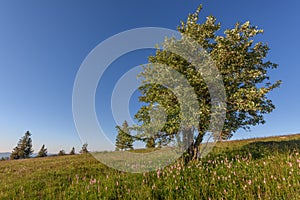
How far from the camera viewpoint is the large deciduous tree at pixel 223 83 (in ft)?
27.1

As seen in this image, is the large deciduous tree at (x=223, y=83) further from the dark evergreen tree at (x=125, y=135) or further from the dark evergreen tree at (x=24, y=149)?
the dark evergreen tree at (x=24, y=149)

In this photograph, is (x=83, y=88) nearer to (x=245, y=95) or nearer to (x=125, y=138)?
(x=125, y=138)

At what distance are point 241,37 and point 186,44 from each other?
9.45 feet

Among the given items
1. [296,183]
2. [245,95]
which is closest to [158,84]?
[245,95]

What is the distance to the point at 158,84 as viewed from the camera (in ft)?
32.2

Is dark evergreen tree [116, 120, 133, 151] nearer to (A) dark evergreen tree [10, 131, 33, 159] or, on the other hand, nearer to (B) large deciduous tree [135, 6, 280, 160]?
(B) large deciduous tree [135, 6, 280, 160]

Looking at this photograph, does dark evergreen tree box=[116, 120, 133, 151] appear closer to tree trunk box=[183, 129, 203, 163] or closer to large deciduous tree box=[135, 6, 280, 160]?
large deciduous tree box=[135, 6, 280, 160]

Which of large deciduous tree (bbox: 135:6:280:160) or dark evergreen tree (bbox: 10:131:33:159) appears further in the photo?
dark evergreen tree (bbox: 10:131:33:159)

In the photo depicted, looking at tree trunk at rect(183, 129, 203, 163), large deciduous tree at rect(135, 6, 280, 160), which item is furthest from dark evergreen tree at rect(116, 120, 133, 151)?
tree trunk at rect(183, 129, 203, 163)

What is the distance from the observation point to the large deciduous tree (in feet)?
27.1

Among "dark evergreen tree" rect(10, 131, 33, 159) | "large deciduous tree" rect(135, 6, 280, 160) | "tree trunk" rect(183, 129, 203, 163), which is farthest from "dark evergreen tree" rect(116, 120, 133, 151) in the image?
"dark evergreen tree" rect(10, 131, 33, 159)

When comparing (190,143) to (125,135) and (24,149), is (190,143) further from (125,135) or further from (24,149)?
(24,149)

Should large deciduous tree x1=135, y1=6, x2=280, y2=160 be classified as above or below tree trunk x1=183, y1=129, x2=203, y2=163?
above

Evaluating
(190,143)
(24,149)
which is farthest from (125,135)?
(24,149)
